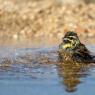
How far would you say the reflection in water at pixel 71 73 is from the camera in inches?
354

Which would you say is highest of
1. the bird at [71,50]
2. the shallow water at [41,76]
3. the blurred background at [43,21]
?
the blurred background at [43,21]

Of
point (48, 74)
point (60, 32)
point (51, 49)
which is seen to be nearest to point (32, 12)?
point (60, 32)

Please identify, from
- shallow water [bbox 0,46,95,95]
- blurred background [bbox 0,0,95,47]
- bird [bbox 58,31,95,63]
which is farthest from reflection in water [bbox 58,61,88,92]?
blurred background [bbox 0,0,95,47]

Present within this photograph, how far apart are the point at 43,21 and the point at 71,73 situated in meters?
8.47

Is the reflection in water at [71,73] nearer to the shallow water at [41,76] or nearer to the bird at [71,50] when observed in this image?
the shallow water at [41,76]

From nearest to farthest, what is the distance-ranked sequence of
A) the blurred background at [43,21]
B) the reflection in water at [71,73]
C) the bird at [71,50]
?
the reflection in water at [71,73]
the bird at [71,50]
the blurred background at [43,21]

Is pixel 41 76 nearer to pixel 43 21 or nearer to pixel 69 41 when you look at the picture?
pixel 69 41

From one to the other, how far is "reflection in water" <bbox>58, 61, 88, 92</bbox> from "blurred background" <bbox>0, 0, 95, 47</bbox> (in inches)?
208

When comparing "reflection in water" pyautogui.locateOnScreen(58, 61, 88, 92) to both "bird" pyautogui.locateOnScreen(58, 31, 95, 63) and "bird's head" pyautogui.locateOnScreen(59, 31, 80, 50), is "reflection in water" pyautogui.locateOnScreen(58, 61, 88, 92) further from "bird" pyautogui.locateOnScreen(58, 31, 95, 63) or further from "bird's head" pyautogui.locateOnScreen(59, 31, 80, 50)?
"bird's head" pyautogui.locateOnScreen(59, 31, 80, 50)

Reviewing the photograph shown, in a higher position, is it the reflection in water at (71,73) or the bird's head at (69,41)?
the bird's head at (69,41)

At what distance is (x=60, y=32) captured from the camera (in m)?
17.6

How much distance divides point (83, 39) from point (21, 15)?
2843mm

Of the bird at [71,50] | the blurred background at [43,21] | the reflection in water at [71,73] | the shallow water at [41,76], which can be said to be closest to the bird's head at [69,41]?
the bird at [71,50]

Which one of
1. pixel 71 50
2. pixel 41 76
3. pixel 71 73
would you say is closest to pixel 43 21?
pixel 71 50
